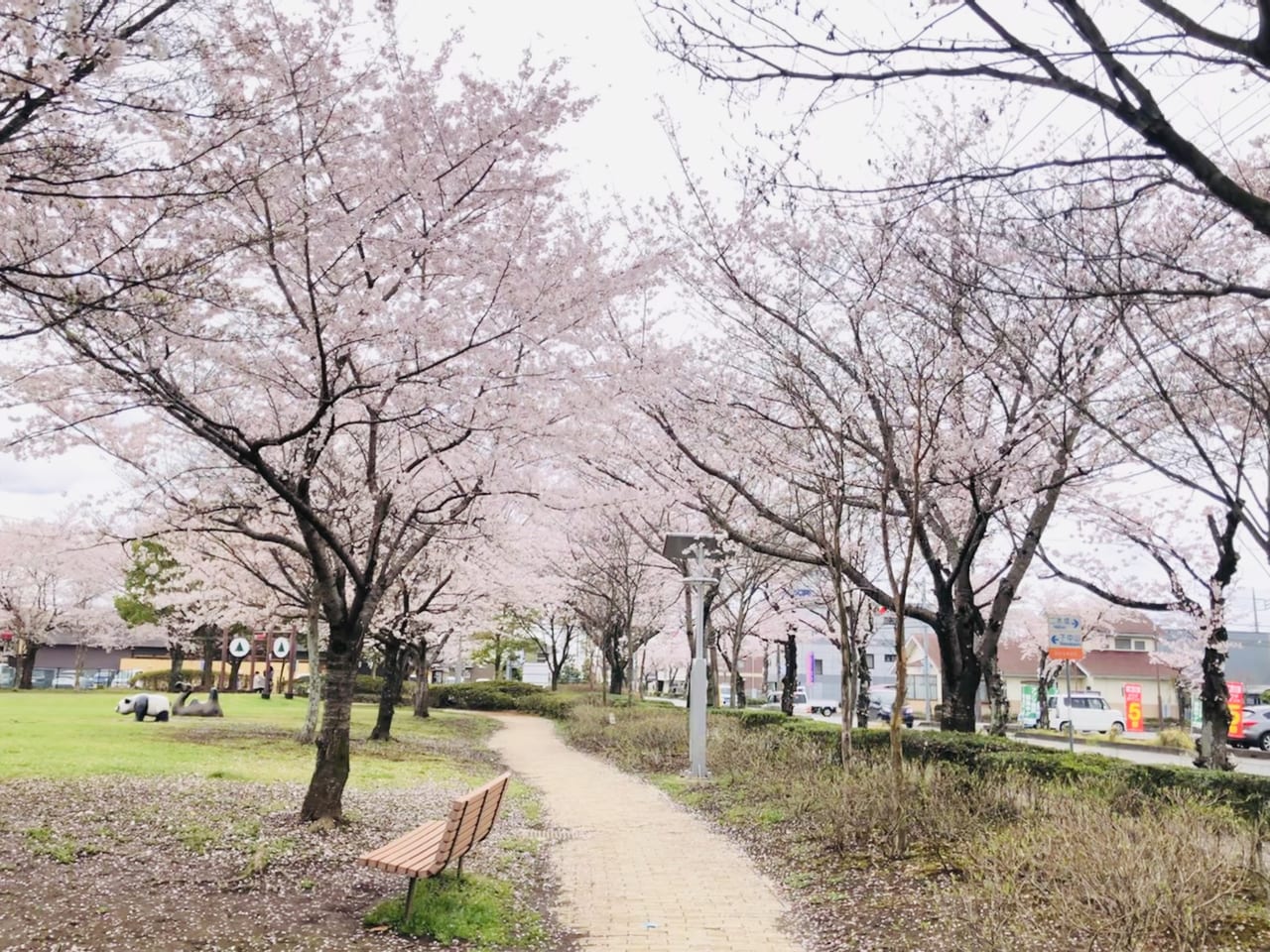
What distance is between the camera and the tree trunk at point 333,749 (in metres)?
7.77

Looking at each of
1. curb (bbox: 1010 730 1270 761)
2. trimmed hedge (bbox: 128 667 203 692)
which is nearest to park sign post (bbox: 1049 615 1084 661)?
curb (bbox: 1010 730 1270 761)

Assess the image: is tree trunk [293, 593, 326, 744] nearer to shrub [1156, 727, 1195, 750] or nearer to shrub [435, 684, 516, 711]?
shrub [435, 684, 516, 711]

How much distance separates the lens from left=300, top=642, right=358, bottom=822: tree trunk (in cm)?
777

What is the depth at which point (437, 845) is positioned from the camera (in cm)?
549

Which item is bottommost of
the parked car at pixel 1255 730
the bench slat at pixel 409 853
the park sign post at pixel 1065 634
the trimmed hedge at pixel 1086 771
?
the parked car at pixel 1255 730

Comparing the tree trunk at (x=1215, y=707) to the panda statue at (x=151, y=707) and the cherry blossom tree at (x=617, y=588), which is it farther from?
the panda statue at (x=151, y=707)

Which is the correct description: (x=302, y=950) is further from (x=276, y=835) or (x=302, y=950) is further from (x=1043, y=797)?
(x=1043, y=797)

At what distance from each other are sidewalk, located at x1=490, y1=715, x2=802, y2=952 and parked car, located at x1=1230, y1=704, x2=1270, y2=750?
851 inches

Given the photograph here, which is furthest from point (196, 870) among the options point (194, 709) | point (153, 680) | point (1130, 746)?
point (153, 680)

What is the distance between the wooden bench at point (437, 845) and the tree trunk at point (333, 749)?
181 centimetres

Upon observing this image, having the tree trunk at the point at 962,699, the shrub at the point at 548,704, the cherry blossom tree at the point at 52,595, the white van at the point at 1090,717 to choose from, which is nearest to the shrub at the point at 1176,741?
the white van at the point at 1090,717

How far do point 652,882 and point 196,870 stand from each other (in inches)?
122

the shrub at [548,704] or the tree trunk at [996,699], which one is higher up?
the tree trunk at [996,699]

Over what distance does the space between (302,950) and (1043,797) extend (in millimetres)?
5382
